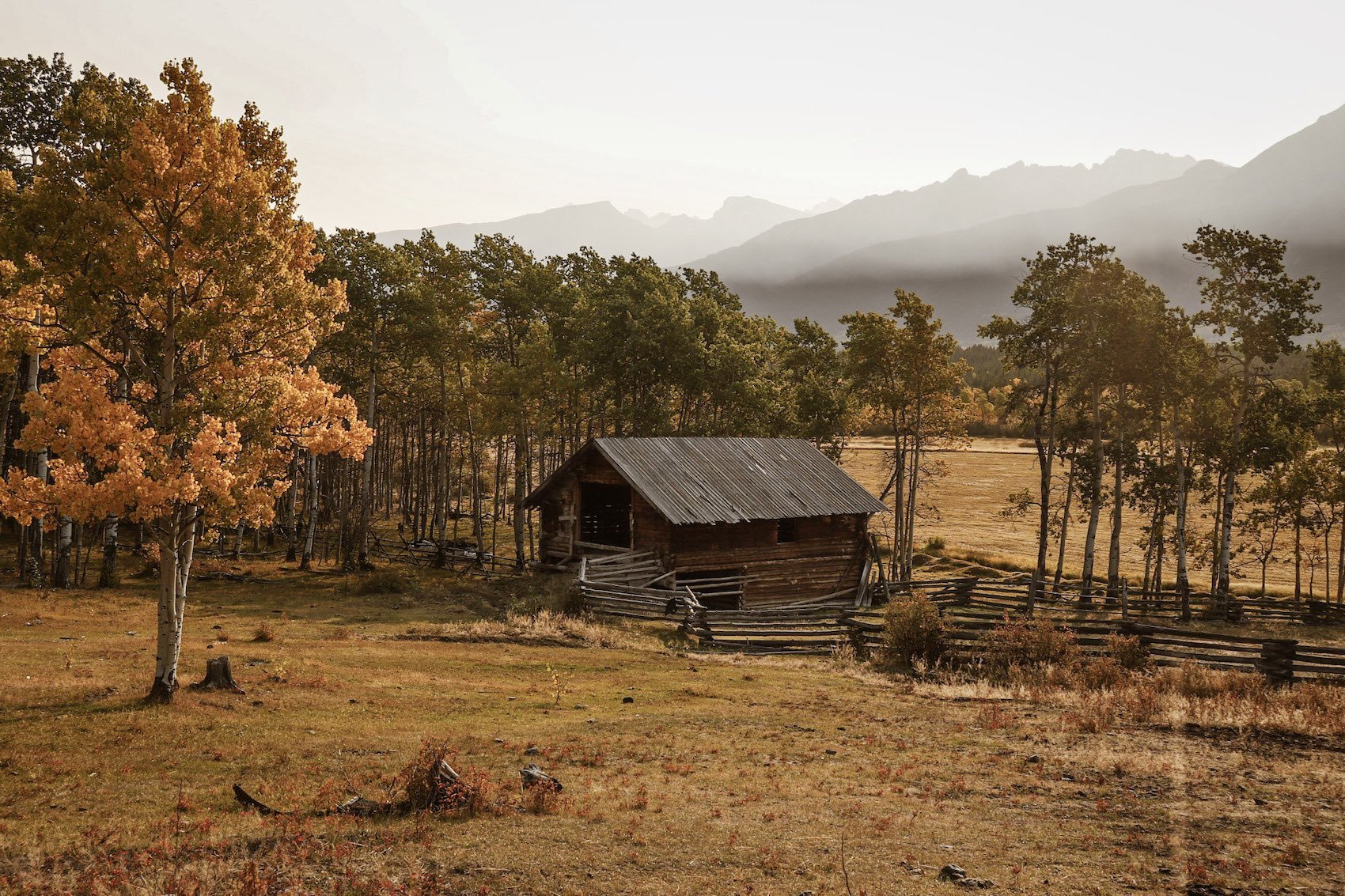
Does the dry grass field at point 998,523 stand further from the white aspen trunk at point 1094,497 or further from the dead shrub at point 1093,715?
the dead shrub at point 1093,715

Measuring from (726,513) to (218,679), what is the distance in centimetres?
2069

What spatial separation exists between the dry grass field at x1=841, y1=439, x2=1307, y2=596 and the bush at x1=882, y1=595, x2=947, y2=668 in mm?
21280

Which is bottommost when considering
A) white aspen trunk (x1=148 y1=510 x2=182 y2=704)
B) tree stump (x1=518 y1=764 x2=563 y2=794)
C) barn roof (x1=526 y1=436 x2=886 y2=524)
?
tree stump (x1=518 y1=764 x2=563 y2=794)

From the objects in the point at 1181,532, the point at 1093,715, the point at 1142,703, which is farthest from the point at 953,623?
the point at 1181,532

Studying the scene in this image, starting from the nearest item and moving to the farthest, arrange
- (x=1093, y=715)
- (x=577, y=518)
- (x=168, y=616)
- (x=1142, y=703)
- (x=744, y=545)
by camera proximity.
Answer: (x=168, y=616) < (x=1093, y=715) < (x=1142, y=703) < (x=744, y=545) < (x=577, y=518)

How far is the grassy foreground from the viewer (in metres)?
8.22

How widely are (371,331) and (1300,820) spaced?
35516 millimetres

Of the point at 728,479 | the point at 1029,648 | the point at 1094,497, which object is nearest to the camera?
the point at 1029,648

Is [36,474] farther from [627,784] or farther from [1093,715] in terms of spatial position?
[1093,715]

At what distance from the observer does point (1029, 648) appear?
2083cm

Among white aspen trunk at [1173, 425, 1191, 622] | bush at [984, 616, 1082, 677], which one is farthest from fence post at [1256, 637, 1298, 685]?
white aspen trunk at [1173, 425, 1191, 622]

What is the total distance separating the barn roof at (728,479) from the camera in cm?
3312

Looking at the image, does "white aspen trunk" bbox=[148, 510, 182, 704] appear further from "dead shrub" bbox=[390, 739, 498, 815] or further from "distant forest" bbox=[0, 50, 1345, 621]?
"dead shrub" bbox=[390, 739, 498, 815]

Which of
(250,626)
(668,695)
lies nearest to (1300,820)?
(668,695)
